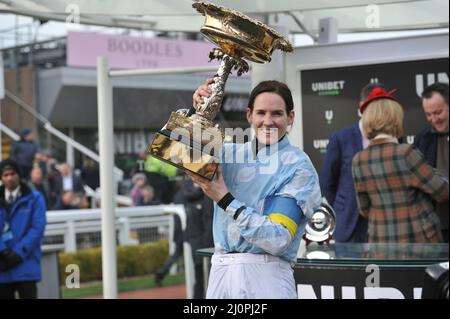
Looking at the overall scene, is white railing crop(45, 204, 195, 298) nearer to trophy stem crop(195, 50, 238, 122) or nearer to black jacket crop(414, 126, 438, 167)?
black jacket crop(414, 126, 438, 167)

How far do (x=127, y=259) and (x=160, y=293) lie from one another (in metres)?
1.72

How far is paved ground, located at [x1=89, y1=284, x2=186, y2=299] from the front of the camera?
10.3 metres

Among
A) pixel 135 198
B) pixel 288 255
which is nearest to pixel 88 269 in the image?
pixel 135 198

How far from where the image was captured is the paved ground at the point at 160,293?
405 inches

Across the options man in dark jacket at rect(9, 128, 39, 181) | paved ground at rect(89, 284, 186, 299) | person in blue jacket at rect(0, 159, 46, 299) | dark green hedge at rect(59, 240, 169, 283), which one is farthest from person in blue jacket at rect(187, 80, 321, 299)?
man in dark jacket at rect(9, 128, 39, 181)

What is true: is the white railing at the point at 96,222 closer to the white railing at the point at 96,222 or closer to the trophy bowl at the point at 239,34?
the white railing at the point at 96,222

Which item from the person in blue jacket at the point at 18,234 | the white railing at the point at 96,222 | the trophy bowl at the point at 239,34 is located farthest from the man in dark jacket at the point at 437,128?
the white railing at the point at 96,222

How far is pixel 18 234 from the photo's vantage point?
24.9 ft

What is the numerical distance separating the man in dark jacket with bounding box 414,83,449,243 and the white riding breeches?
281cm

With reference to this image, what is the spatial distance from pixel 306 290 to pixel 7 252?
11.3ft

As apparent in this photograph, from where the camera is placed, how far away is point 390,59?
255 inches

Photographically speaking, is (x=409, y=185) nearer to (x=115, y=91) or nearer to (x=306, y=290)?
(x=306, y=290)

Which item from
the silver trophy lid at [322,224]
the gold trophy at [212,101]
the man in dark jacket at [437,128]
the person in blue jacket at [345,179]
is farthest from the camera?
the person in blue jacket at [345,179]

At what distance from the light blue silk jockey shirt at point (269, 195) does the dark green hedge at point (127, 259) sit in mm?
8347
